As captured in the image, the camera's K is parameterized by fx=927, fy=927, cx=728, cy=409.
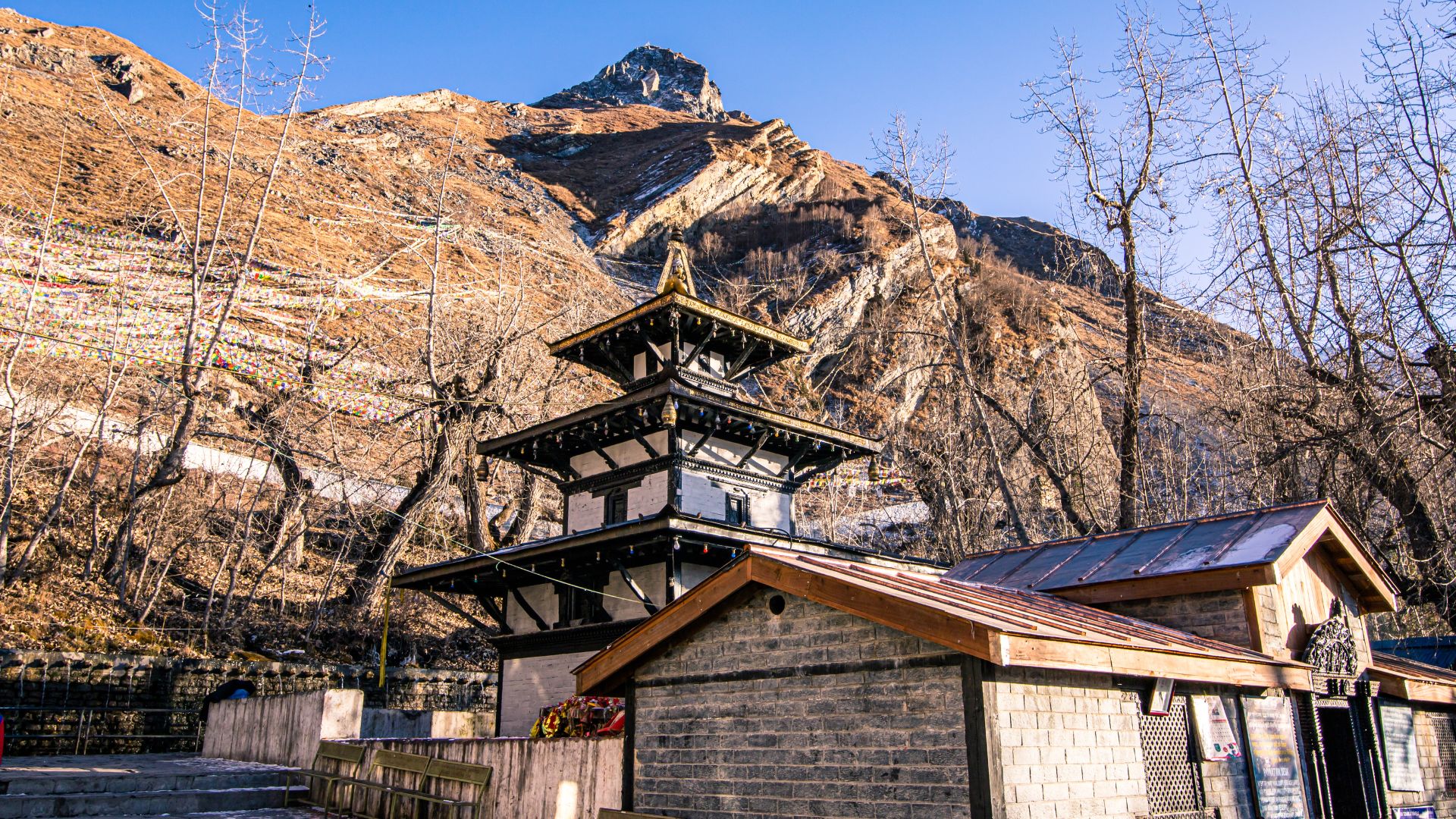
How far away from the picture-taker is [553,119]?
124 metres

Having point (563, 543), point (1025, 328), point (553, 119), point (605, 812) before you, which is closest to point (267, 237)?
point (563, 543)

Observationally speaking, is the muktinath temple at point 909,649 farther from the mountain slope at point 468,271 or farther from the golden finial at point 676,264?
the mountain slope at point 468,271

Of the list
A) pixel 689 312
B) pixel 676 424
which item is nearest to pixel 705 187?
pixel 689 312

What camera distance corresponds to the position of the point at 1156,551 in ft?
44.6

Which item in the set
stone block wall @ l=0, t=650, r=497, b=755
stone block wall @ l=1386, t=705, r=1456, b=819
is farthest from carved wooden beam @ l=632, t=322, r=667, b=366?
stone block wall @ l=1386, t=705, r=1456, b=819

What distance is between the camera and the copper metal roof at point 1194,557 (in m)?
12.1

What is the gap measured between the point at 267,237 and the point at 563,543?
38.9 metres

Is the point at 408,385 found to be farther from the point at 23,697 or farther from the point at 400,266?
the point at 400,266

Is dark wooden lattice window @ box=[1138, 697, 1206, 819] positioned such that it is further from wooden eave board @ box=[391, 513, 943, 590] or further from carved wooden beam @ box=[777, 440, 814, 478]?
carved wooden beam @ box=[777, 440, 814, 478]

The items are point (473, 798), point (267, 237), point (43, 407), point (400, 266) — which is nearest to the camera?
point (473, 798)

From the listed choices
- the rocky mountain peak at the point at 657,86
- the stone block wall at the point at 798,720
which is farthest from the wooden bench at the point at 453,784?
the rocky mountain peak at the point at 657,86

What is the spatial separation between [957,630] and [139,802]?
1169cm

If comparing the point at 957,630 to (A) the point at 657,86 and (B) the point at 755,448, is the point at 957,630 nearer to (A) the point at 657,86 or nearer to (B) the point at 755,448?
(B) the point at 755,448

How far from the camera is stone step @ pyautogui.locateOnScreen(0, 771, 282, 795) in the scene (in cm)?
1228
